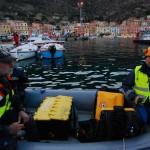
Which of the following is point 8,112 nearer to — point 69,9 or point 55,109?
point 55,109

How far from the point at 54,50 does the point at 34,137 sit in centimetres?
2730

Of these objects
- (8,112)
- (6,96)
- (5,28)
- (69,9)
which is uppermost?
(69,9)

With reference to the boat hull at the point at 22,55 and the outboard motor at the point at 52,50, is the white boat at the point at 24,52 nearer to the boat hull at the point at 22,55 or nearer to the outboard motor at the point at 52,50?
the boat hull at the point at 22,55

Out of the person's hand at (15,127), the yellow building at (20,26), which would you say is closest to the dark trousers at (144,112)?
the person's hand at (15,127)

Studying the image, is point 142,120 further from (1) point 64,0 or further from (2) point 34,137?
(1) point 64,0

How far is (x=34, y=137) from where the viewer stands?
20.7 feet

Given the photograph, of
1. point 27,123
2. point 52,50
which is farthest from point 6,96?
point 52,50

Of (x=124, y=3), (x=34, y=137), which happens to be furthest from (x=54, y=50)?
(x=124, y=3)

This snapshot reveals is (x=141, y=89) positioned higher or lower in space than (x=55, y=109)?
higher

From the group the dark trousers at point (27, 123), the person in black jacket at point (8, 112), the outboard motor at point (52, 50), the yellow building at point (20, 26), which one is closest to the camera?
the person in black jacket at point (8, 112)

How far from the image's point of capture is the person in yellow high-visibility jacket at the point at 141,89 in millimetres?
6785

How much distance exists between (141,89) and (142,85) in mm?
68

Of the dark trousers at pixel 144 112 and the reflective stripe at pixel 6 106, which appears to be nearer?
the reflective stripe at pixel 6 106

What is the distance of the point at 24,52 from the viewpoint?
3244 cm
